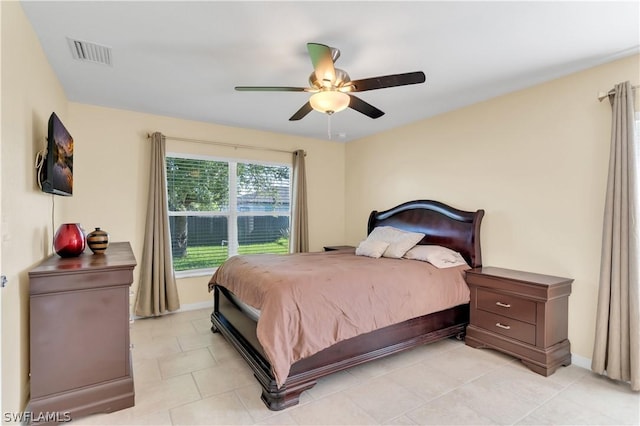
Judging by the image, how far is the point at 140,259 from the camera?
13.1 ft

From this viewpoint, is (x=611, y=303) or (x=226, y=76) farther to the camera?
(x=226, y=76)

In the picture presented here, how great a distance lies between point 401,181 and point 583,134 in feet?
6.96

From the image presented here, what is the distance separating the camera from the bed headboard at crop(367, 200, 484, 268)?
11.3ft

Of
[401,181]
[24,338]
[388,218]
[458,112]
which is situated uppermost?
[458,112]

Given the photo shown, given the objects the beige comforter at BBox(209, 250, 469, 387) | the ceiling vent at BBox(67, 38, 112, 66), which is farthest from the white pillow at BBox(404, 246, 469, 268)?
the ceiling vent at BBox(67, 38, 112, 66)

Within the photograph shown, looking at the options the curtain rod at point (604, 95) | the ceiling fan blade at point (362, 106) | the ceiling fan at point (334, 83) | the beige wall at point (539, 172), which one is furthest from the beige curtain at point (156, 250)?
the curtain rod at point (604, 95)

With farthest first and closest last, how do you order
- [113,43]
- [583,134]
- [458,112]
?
[458,112] < [583,134] < [113,43]

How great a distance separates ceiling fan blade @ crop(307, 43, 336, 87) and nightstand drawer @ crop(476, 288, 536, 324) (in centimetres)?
239

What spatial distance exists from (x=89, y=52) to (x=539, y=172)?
397cm

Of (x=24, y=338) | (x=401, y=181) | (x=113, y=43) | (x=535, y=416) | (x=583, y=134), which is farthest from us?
(x=401, y=181)

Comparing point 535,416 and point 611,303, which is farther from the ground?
point 611,303

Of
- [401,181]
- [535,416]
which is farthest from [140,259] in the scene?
[535,416]

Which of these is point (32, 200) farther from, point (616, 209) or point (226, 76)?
point (616, 209)

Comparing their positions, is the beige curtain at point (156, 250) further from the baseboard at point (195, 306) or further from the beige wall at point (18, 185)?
the beige wall at point (18, 185)
